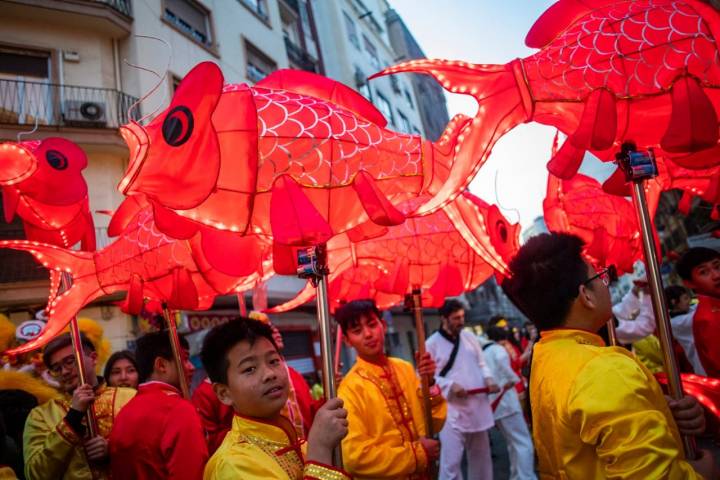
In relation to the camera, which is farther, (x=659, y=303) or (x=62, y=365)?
(x=62, y=365)

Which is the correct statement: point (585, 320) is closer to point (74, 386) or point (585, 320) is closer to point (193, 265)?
point (193, 265)

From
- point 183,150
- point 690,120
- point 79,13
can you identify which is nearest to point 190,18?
point 79,13

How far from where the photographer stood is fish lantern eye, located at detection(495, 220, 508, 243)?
9.76 ft

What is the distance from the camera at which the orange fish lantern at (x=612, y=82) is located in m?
1.80

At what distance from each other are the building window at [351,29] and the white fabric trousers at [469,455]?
2025 centimetres

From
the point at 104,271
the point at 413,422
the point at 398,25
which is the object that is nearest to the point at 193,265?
the point at 104,271

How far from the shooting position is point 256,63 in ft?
49.3

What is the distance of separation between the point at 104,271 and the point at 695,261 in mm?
3709

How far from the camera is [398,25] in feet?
94.2

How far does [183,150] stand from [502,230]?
201 centimetres

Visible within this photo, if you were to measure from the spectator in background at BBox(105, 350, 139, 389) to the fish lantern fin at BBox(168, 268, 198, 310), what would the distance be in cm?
134

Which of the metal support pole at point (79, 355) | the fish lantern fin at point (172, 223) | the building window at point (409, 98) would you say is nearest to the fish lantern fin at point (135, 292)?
the metal support pole at point (79, 355)

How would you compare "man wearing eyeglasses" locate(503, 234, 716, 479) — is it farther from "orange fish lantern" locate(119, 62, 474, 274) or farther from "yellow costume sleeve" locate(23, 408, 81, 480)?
"yellow costume sleeve" locate(23, 408, 81, 480)

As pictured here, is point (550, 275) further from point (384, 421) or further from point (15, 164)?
point (15, 164)
